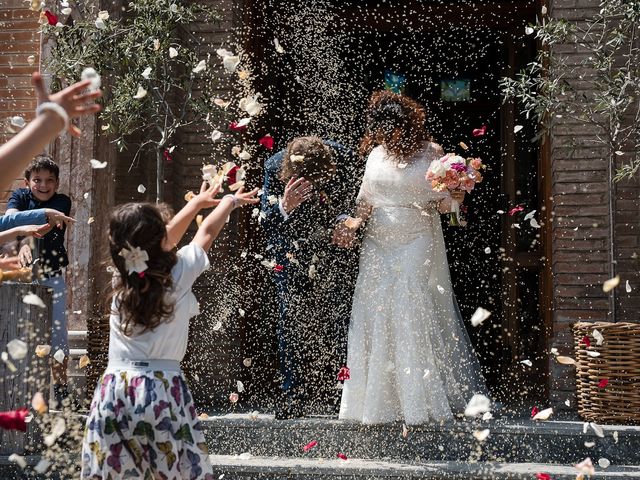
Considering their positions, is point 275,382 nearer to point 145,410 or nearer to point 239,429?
point 239,429

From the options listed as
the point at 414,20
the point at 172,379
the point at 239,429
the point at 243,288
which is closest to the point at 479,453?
the point at 239,429

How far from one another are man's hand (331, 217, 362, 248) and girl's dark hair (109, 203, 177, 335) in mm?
2395

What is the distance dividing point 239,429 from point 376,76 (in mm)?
5023

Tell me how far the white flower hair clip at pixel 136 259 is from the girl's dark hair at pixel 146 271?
2cm

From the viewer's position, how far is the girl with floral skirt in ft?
11.8

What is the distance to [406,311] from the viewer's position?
5.79 metres

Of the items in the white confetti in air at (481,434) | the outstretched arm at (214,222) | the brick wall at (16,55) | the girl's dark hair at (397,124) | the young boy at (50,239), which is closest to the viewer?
Result: the outstretched arm at (214,222)

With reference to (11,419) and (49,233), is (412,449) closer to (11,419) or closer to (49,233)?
(49,233)

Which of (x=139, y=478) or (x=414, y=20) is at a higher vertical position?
(x=414, y=20)

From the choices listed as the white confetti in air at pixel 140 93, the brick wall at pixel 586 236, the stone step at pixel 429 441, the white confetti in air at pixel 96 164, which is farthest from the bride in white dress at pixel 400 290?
the white confetti in air at pixel 96 164

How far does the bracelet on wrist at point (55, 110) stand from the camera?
259cm

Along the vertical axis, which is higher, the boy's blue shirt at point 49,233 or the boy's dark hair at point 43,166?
the boy's dark hair at point 43,166

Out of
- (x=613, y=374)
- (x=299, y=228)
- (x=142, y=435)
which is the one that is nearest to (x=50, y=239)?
(x=299, y=228)

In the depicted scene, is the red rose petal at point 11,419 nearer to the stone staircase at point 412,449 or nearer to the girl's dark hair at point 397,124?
the stone staircase at point 412,449
